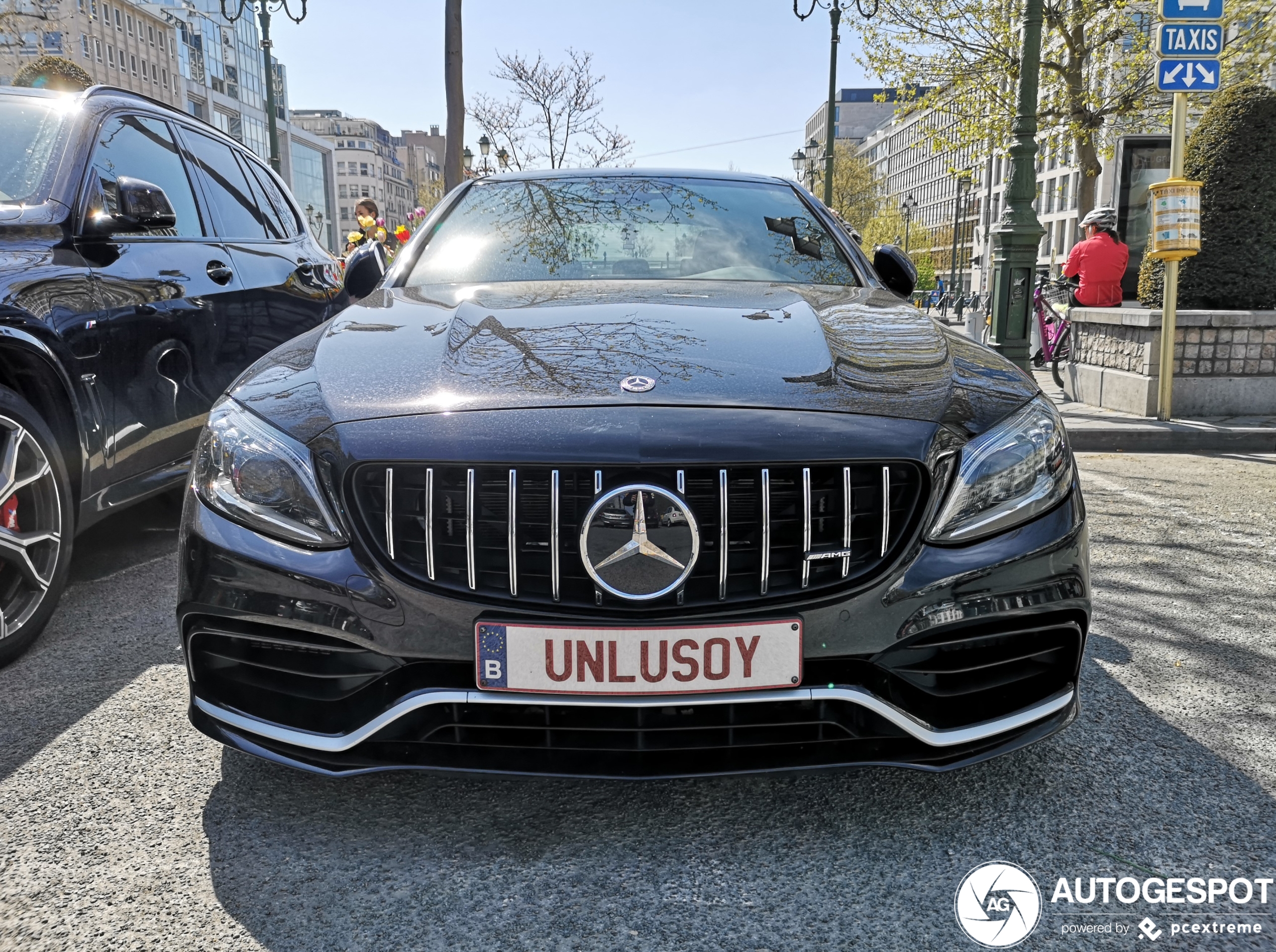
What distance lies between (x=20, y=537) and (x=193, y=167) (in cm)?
220

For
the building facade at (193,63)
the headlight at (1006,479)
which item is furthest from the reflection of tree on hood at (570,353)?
the building facade at (193,63)

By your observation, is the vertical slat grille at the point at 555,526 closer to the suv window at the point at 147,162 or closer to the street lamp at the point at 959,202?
the suv window at the point at 147,162

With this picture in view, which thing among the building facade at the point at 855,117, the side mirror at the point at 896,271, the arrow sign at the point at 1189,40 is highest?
the building facade at the point at 855,117

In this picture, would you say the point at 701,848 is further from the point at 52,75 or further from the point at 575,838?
the point at 52,75

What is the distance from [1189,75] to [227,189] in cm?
655

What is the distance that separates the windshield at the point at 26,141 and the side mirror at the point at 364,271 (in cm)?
101

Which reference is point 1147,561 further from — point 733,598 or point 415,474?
point 415,474

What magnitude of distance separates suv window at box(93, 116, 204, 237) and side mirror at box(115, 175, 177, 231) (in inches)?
6.2

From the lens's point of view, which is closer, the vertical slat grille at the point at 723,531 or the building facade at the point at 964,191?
the vertical slat grille at the point at 723,531

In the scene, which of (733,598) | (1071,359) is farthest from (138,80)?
(733,598)

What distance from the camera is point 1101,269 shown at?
9891 mm

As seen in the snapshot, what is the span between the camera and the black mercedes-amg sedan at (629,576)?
5.97 feet

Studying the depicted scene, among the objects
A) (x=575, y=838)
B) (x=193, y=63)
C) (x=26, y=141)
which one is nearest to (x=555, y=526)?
(x=575, y=838)

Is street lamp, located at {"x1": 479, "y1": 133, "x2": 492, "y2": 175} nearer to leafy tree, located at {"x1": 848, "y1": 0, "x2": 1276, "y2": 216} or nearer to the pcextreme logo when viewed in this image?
leafy tree, located at {"x1": 848, "y1": 0, "x2": 1276, "y2": 216}
